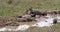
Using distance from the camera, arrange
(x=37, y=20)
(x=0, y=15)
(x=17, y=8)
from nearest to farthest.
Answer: (x=37, y=20) → (x=0, y=15) → (x=17, y=8)

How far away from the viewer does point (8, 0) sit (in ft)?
111

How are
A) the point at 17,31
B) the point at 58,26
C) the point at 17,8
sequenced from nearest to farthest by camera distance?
the point at 17,31 → the point at 58,26 → the point at 17,8

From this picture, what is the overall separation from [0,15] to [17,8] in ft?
12.3

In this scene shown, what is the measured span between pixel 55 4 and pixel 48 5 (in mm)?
862

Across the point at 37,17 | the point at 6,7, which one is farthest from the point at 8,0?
the point at 37,17

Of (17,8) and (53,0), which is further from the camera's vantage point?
(53,0)

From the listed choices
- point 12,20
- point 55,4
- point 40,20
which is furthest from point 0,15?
point 55,4

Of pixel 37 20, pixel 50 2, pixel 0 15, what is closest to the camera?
pixel 37 20

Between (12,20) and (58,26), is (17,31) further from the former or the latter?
(12,20)

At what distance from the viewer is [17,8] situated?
101 ft

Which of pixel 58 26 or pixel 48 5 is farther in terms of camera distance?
pixel 48 5

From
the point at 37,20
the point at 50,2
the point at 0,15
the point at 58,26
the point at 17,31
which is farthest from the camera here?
the point at 50,2

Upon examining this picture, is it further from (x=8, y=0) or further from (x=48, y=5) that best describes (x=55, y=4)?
(x=8, y=0)

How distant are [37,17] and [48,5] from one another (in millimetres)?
6217
